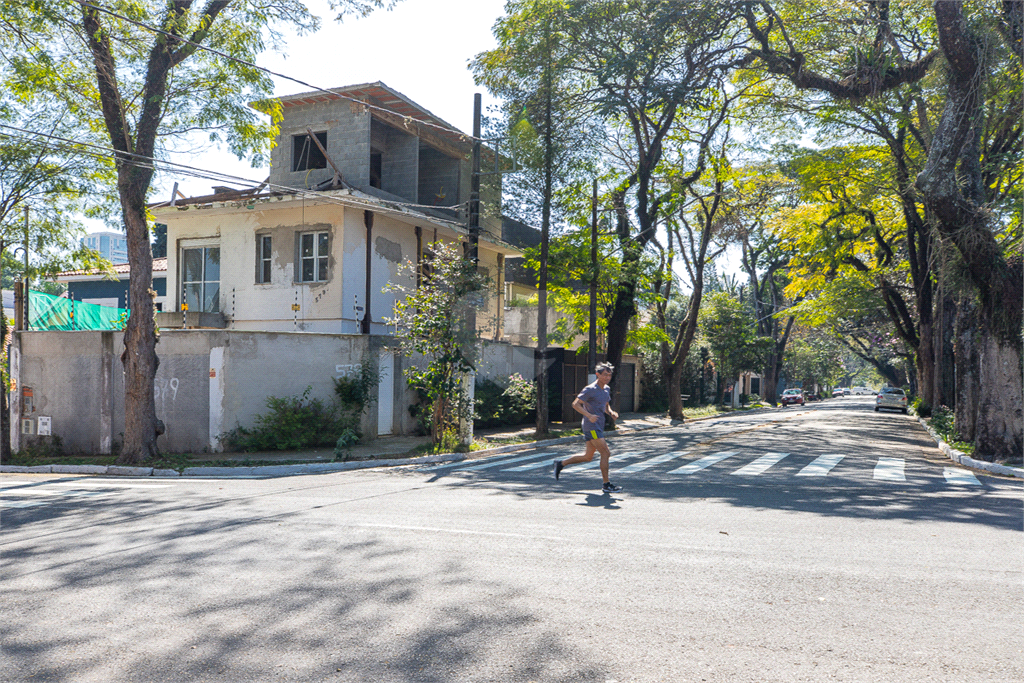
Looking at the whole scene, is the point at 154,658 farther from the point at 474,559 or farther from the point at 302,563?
the point at 474,559

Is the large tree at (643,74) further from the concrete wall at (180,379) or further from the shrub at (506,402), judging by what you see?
the concrete wall at (180,379)

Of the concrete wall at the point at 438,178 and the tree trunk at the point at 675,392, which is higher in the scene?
the concrete wall at the point at 438,178

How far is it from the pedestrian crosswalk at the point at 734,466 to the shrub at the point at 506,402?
5404 mm

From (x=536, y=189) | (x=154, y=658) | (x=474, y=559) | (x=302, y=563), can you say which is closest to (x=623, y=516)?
(x=474, y=559)

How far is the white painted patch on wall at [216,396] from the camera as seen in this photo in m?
15.9

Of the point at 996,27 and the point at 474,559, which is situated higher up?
the point at 996,27

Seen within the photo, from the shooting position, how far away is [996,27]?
1328 centimetres

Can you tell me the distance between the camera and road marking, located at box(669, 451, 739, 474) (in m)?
12.7

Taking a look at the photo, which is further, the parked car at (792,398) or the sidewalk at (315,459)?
the parked car at (792,398)

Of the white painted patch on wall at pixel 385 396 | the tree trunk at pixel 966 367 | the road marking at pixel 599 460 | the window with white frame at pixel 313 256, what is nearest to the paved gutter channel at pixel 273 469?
the tree trunk at pixel 966 367

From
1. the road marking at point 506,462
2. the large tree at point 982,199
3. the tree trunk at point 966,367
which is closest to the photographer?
the large tree at point 982,199

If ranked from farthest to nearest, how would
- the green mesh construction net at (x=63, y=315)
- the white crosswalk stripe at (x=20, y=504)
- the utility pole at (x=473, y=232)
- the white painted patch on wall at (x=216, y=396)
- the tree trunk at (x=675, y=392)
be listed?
1. the tree trunk at (x=675, y=392)
2. the green mesh construction net at (x=63, y=315)
3. the utility pole at (x=473, y=232)
4. the white painted patch on wall at (x=216, y=396)
5. the white crosswalk stripe at (x=20, y=504)

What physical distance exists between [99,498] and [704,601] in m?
8.27

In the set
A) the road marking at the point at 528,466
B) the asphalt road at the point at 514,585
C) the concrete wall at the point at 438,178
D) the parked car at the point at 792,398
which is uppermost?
the concrete wall at the point at 438,178
